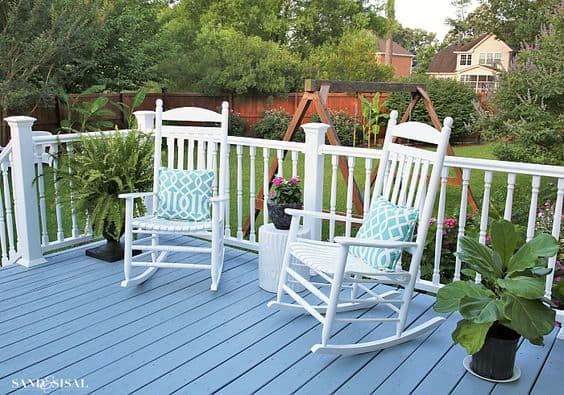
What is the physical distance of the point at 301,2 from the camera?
20.3 metres

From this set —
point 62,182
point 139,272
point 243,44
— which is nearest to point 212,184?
point 139,272

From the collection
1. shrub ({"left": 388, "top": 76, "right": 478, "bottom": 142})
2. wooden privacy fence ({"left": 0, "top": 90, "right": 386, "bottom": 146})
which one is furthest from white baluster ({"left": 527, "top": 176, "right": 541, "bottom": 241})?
shrub ({"left": 388, "top": 76, "right": 478, "bottom": 142})

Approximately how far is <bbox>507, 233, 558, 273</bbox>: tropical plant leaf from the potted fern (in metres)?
2.61

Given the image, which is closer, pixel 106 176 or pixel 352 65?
pixel 106 176

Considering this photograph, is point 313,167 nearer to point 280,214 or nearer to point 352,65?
point 280,214

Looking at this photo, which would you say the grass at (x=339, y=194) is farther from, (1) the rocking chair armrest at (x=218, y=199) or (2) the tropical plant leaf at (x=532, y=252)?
(2) the tropical plant leaf at (x=532, y=252)

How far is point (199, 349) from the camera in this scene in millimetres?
2627

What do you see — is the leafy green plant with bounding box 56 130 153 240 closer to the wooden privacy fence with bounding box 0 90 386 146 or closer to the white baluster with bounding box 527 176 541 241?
the white baluster with bounding box 527 176 541 241

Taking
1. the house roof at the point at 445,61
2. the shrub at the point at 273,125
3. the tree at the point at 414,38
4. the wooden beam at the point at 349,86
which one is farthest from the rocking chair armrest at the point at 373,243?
the tree at the point at 414,38

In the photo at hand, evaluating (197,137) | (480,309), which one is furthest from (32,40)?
(480,309)

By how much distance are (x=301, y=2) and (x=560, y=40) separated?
1689 centimetres

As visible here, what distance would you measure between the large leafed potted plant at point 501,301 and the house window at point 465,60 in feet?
94.7

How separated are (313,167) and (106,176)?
149 centimetres

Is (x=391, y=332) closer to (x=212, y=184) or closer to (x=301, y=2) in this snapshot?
(x=212, y=184)
